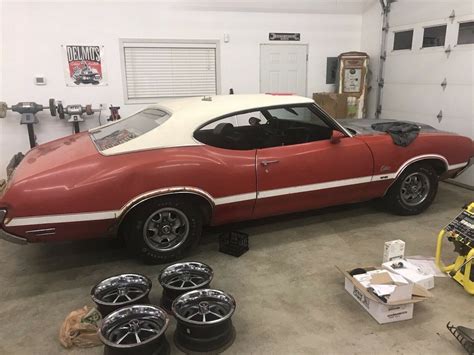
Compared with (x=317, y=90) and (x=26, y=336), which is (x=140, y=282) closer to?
(x=26, y=336)

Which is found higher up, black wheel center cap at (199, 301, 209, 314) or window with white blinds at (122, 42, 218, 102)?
window with white blinds at (122, 42, 218, 102)

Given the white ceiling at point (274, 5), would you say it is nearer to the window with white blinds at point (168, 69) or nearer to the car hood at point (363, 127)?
the window with white blinds at point (168, 69)

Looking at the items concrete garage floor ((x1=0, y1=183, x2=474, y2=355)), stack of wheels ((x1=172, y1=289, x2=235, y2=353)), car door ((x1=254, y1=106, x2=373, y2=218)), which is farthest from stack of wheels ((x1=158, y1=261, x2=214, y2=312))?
car door ((x1=254, y1=106, x2=373, y2=218))

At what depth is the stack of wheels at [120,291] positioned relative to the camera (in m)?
2.51

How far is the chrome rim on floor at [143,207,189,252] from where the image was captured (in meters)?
3.21

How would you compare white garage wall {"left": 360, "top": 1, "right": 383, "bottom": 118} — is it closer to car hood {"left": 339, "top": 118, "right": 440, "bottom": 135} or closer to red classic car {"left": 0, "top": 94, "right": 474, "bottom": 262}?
car hood {"left": 339, "top": 118, "right": 440, "bottom": 135}

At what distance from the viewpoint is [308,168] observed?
3637 mm

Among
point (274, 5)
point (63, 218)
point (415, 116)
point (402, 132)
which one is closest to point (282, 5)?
point (274, 5)

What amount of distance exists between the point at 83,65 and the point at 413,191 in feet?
17.8

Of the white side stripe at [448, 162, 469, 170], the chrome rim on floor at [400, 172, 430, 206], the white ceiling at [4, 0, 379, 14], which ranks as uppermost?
the white ceiling at [4, 0, 379, 14]

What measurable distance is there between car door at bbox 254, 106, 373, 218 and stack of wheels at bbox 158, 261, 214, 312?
0.93m

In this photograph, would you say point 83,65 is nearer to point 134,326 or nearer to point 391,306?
point 134,326

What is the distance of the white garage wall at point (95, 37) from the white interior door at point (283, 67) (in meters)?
0.18

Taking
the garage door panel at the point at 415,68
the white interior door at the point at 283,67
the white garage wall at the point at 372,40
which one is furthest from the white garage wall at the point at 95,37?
the garage door panel at the point at 415,68
